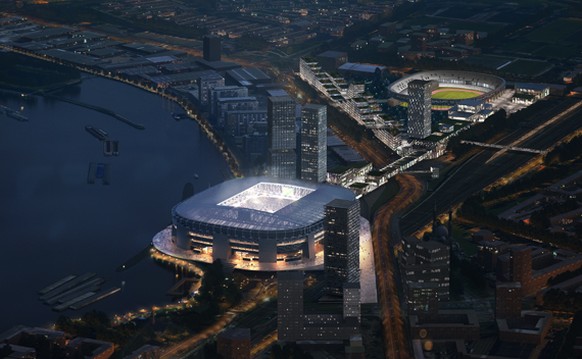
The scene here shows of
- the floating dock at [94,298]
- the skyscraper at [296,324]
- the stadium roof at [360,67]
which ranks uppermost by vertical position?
the skyscraper at [296,324]

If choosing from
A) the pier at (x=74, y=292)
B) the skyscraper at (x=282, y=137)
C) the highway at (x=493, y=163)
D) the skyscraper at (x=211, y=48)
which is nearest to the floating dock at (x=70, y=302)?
the pier at (x=74, y=292)

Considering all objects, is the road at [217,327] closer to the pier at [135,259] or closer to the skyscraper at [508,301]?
the pier at [135,259]

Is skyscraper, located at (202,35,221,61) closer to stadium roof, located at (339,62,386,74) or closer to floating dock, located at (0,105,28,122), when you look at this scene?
stadium roof, located at (339,62,386,74)

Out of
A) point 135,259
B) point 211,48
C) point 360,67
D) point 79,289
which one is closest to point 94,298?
point 79,289

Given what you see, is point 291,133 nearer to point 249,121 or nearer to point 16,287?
point 249,121

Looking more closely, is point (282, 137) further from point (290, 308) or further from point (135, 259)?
point (290, 308)

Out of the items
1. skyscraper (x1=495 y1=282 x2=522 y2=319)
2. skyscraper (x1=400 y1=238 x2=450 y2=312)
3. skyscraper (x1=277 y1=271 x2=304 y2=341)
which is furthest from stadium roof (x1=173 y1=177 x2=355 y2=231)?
skyscraper (x1=495 y1=282 x2=522 y2=319)

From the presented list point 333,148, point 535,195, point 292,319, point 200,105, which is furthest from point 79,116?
point 292,319
